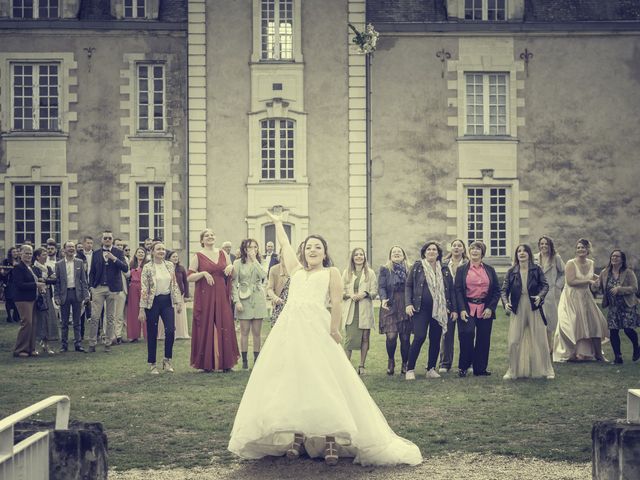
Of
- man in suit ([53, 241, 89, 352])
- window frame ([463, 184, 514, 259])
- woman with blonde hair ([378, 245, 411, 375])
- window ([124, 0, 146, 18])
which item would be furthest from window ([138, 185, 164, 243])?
woman with blonde hair ([378, 245, 411, 375])

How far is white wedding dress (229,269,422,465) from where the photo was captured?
28.0 ft

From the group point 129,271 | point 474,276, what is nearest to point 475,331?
point 474,276

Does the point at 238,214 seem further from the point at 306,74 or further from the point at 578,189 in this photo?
the point at 578,189

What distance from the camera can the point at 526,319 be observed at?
14070 mm

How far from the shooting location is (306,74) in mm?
28062

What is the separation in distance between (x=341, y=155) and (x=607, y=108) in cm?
740

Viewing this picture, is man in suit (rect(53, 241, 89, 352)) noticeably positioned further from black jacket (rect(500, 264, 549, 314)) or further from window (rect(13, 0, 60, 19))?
window (rect(13, 0, 60, 19))

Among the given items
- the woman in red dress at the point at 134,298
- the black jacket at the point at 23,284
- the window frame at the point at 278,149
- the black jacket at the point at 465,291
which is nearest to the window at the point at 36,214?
the window frame at the point at 278,149

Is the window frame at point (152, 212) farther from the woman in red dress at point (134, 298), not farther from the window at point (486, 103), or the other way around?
the woman in red dress at point (134, 298)

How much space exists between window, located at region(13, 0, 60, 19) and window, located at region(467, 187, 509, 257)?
40.1 ft

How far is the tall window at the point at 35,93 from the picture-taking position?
28.2 metres

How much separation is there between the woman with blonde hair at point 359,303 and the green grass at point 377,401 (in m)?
0.48

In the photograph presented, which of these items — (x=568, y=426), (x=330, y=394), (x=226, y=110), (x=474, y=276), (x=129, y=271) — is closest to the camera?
(x=330, y=394)

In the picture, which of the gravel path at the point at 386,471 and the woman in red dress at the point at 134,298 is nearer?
the gravel path at the point at 386,471
